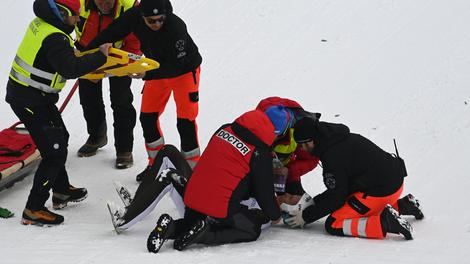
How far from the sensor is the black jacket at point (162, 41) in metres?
6.15

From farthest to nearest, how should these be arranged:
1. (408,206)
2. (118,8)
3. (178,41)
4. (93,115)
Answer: (93,115) → (118,8) → (178,41) → (408,206)

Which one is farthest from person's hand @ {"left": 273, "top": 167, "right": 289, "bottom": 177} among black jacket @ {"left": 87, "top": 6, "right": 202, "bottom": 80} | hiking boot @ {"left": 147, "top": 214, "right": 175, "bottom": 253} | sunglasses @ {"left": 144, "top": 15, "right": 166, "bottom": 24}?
sunglasses @ {"left": 144, "top": 15, "right": 166, "bottom": 24}

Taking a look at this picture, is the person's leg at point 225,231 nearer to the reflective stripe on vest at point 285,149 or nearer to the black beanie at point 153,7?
the reflective stripe on vest at point 285,149

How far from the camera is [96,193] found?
6672 millimetres

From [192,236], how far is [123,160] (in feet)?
7.54

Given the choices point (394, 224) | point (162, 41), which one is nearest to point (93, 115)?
point (162, 41)

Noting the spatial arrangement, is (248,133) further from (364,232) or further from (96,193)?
(96,193)

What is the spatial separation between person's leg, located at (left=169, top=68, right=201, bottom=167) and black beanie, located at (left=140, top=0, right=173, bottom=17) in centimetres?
67

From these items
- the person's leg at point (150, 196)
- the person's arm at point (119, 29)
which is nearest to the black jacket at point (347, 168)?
the person's leg at point (150, 196)

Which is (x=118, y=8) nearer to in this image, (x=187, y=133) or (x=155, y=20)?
(x=155, y=20)

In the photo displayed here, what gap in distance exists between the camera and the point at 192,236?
505cm

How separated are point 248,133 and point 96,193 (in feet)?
7.04

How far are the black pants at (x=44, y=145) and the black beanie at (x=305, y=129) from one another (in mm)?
1891

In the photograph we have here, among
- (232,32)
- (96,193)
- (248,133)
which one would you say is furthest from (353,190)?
(232,32)
